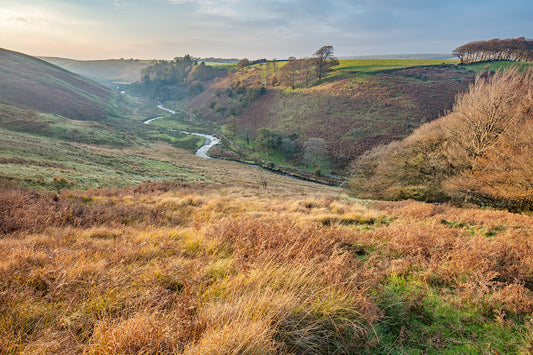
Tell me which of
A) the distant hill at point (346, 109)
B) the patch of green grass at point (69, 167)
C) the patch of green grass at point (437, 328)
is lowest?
the patch of green grass at point (69, 167)

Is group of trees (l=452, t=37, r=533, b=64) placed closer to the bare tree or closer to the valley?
the bare tree

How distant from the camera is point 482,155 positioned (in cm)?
1598

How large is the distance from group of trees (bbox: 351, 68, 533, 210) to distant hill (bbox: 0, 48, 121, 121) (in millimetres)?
74441

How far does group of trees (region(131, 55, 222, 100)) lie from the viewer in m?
122

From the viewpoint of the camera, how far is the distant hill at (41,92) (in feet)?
189

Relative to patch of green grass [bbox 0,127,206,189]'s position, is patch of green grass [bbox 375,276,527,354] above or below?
above

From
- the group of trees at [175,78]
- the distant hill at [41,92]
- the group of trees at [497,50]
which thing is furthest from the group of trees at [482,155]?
the group of trees at [175,78]

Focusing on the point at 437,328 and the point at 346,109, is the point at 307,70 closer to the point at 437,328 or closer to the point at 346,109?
the point at 346,109

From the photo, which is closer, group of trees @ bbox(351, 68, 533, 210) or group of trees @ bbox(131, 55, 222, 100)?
group of trees @ bbox(351, 68, 533, 210)

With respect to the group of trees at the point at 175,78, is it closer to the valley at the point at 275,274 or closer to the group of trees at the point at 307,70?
the group of trees at the point at 307,70

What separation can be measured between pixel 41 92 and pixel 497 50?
138717mm

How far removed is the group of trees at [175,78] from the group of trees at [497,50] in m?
104

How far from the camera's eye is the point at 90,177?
1891 centimetres

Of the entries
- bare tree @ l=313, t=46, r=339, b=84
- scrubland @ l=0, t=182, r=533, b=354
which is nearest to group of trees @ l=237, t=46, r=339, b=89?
bare tree @ l=313, t=46, r=339, b=84
